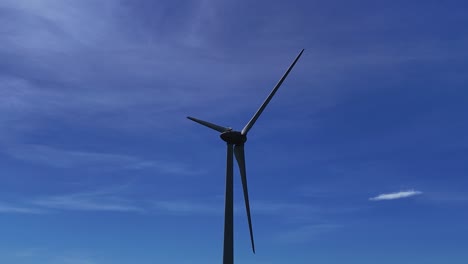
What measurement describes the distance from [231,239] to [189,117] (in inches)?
1010

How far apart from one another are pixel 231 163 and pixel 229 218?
9275mm

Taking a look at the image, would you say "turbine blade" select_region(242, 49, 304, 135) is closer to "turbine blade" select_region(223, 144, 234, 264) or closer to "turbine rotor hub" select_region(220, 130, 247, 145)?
"turbine rotor hub" select_region(220, 130, 247, 145)

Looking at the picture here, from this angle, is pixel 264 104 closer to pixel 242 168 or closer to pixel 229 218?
pixel 242 168

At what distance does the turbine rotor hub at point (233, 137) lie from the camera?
7619 cm

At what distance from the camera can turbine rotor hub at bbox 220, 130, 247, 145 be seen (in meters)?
76.2

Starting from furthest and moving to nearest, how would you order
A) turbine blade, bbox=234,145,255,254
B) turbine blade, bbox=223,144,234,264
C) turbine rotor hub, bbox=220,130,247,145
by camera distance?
turbine blade, bbox=234,145,255,254, turbine rotor hub, bbox=220,130,247,145, turbine blade, bbox=223,144,234,264

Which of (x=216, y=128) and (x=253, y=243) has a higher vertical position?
(x=216, y=128)

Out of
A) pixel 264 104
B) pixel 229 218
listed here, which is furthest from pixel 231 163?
pixel 264 104

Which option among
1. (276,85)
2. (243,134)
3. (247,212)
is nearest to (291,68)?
(276,85)

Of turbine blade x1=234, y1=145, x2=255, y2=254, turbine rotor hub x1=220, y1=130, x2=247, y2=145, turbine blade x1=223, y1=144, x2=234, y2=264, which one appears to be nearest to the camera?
turbine blade x1=223, y1=144, x2=234, y2=264

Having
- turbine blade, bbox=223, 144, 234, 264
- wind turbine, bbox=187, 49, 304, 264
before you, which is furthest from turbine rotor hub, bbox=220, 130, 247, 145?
turbine blade, bbox=223, 144, 234, 264

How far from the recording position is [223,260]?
2564 inches

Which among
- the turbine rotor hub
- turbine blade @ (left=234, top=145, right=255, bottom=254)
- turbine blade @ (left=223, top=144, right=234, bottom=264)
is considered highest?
the turbine rotor hub

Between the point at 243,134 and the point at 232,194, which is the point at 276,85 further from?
the point at 232,194
